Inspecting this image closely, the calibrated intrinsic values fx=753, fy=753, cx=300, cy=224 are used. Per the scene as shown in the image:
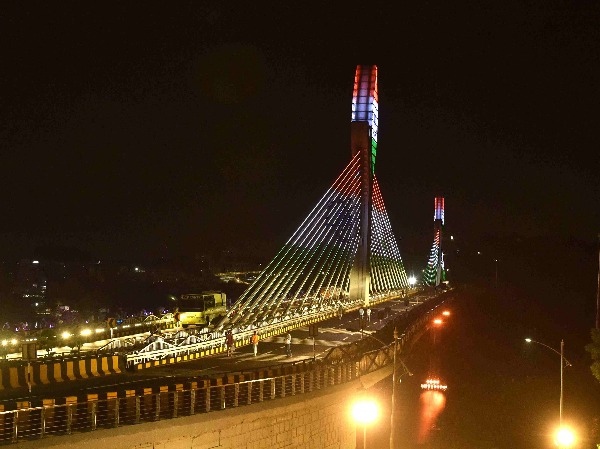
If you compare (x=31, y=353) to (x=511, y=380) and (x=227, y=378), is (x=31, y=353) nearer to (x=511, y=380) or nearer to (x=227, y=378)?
(x=227, y=378)

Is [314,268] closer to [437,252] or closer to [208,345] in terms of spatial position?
[208,345]

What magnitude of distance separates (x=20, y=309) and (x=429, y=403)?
269 ft

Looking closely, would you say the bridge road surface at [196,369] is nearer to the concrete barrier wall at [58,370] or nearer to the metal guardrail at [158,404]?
the concrete barrier wall at [58,370]

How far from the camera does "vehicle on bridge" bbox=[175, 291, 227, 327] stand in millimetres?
44812

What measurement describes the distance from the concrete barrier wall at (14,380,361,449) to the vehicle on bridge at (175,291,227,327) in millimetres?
20520

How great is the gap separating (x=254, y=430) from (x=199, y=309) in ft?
88.6

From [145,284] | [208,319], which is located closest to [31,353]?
[208,319]

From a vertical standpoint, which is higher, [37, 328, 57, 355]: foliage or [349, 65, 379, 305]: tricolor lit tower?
[349, 65, 379, 305]: tricolor lit tower

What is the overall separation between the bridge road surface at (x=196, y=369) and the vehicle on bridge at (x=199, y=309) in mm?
5419

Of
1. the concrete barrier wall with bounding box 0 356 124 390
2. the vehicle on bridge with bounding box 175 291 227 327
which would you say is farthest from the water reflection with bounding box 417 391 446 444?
the concrete barrier wall with bounding box 0 356 124 390

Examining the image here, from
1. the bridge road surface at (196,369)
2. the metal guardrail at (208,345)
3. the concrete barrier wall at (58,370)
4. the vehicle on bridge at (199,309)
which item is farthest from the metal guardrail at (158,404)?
the vehicle on bridge at (199,309)

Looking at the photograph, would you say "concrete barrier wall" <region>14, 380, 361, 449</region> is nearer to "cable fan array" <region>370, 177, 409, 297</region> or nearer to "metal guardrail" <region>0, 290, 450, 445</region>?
"metal guardrail" <region>0, 290, 450, 445</region>

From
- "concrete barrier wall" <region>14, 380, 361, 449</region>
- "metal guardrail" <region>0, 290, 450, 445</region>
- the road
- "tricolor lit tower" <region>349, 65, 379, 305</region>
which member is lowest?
the road

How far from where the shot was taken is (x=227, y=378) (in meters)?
19.8
